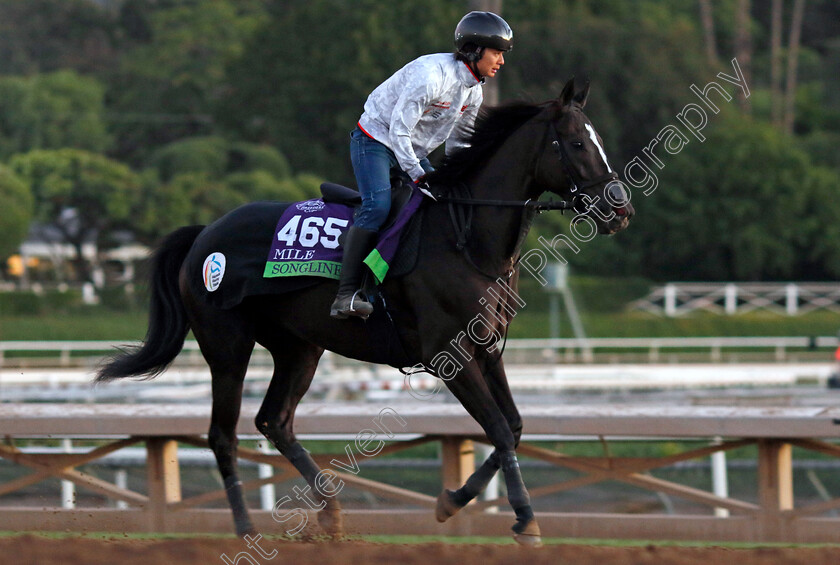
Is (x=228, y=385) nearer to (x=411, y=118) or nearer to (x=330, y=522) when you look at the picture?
(x=330, y=522)

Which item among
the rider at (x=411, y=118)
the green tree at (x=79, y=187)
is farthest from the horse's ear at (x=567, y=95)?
the green tree at (x=79, y=187)

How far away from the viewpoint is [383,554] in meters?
4.44

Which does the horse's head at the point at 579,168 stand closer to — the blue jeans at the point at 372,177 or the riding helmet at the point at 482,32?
the riding helmet at the point at 482,32

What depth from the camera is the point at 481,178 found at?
5.16 metres

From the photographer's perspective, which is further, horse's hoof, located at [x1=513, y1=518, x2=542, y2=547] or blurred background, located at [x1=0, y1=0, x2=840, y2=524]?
blurred background, located at [x1=0, y1=0, x2=840, y2=524]


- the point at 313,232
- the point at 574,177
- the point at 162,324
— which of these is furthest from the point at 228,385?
the point at 574,177

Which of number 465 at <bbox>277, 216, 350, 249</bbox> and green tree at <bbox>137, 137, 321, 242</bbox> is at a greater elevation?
green tree at <bbox>137, 137, 321, 242</bbox>

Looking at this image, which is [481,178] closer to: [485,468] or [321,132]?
[485,468]

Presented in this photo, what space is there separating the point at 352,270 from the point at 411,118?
0.70 meters

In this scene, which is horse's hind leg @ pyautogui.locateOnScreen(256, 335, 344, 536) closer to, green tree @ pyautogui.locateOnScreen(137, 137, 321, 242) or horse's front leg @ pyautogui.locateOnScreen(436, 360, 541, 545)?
horse's front leg @ pyautogui.locateOnScreen(436, 360, 541, 545)

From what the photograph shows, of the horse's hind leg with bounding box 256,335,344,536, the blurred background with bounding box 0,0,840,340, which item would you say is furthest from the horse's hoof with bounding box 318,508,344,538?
the blurred background with bounding box 0,0,840,340

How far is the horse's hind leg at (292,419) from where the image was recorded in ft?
18.3

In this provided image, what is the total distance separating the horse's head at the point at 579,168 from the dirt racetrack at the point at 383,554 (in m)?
1.31

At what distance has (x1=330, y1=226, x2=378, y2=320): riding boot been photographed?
5059 mm
